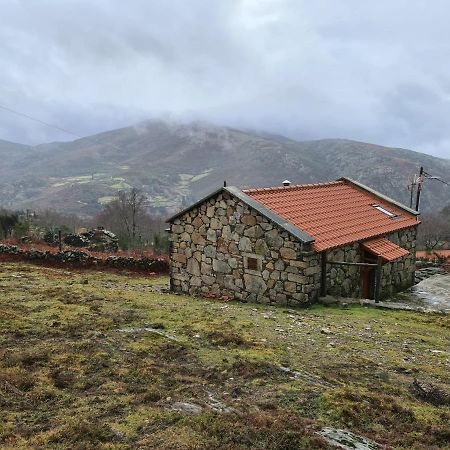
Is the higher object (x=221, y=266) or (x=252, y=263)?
(x=252, y=263)

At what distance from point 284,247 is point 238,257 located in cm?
175

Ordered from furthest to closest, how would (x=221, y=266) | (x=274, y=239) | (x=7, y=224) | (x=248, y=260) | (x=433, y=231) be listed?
(x=433, y=231) < (x=7, y=224) < (x=221, y=266) < (x=248, y=260) < (x=274, y=239)

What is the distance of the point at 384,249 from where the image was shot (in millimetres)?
15148

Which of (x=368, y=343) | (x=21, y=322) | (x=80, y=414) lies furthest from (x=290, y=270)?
(x=80, y=414)

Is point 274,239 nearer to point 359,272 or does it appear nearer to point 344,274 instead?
point 344,274

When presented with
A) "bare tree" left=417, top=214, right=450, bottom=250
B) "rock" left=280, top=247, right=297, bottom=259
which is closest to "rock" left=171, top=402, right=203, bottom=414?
"rock" left=280, top=247, right=297, bottom=259

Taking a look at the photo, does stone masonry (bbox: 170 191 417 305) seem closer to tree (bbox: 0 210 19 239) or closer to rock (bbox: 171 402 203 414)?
rock (bbox: 171 402 203 414)

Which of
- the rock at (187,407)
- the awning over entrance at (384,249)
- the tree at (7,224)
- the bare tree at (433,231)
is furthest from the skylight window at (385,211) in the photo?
the bare tree at (433,231)

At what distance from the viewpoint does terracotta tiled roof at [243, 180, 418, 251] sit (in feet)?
46.3

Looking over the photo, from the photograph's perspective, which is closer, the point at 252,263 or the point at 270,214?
the point at 270,214

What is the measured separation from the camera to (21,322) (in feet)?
28.4

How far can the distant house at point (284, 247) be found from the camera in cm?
1302

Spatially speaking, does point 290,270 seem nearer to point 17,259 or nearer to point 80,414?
point 80,414

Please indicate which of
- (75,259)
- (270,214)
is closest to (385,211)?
(270,214)
